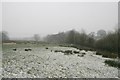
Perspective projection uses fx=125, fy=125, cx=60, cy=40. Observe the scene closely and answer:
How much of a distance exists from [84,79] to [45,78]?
8.25 ft

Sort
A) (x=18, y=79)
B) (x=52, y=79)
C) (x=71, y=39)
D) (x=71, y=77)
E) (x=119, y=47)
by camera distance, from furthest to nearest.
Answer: (x=71, y=39), (x=119, y=47), (x=71, y=77), (x=52, y=79), (x=18, y=79)

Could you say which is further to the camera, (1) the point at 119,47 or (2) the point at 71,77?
(1) the point at 119,47

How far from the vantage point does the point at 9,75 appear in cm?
771

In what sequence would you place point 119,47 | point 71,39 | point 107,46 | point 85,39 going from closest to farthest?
point 119,47 < point 107,46 < point 85,39 < point 71,39

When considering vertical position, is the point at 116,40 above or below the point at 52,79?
above

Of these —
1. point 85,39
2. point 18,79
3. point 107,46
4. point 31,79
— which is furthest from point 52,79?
point 85,39

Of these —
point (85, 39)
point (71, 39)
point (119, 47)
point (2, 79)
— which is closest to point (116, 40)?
point (119, 47)

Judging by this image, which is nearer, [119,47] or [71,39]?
[119,47]

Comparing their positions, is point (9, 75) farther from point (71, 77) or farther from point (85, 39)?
point (85, 39)

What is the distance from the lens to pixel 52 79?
7.65 meters

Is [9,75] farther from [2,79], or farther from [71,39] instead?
[71,39]

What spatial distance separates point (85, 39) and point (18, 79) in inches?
1968

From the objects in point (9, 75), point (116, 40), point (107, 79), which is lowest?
point (107, 79)

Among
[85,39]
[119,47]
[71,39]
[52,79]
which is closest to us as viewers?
[52,79]
